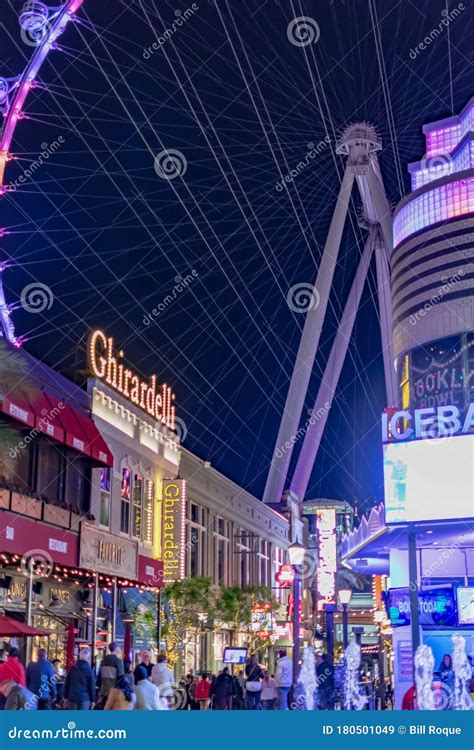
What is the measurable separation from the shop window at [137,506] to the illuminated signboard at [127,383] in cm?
301

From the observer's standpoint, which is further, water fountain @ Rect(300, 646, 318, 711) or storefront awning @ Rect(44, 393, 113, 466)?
storefront awning @ Rect(44, 393, 113, 466)

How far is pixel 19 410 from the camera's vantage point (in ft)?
87.3

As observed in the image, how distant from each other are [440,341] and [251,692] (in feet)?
51.7

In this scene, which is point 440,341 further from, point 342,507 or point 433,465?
point 342,507

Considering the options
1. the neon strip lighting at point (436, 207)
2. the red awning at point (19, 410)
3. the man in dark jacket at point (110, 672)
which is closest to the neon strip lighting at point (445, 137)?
the neon strip lighting at point (436, 207)

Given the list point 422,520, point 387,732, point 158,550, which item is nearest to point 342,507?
point 158,550

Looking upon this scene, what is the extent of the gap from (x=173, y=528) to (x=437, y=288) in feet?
47.3

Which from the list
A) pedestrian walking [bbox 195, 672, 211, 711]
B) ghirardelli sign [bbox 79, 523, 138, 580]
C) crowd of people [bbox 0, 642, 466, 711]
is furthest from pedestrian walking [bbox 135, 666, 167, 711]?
ghirardelli sign [bbox 79, 523, 138, 580]

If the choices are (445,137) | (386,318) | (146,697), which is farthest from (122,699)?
(386,318)

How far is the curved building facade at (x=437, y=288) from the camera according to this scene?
37469mm

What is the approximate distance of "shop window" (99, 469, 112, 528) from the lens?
120ft

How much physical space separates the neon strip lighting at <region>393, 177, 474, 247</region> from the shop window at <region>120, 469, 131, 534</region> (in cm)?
1394

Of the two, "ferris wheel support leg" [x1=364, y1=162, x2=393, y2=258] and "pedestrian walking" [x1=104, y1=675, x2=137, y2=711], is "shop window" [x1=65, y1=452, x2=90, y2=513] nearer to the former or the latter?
"ferris wheel support leg" [x1=364, y1=162, x2=393, y2=258]

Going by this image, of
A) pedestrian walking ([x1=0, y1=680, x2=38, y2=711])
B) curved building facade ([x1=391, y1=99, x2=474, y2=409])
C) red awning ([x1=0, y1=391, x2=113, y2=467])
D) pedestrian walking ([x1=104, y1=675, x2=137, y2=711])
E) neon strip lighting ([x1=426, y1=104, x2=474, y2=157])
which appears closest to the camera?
pedestrian walking ([x1=104, y1=675, x2=137, y2=711])
